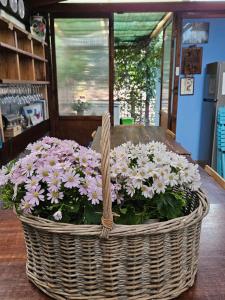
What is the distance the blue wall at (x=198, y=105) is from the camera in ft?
13.6

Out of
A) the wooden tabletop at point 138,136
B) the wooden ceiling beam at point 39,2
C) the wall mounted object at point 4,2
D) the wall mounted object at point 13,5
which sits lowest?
the wooden tabletop at point 138,136

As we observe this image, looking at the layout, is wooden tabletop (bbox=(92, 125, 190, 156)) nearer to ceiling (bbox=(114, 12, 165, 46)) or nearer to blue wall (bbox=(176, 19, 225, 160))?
blue wall (bbox=(176, 19, 225, 160))

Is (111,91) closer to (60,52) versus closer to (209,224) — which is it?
(60,52)

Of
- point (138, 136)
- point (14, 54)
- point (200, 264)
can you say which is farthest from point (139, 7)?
point (200, 264)

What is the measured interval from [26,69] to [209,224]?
116 inches

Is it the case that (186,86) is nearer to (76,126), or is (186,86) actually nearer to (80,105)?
(80,105)

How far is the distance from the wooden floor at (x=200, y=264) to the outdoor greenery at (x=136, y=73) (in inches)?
266

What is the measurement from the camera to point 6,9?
9.08 ft

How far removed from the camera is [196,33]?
13.6ft

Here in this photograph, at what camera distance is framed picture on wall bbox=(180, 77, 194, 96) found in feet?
14.0

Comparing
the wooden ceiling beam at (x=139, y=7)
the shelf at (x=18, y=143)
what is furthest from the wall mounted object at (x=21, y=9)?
the shelf at (x=18, y=143)

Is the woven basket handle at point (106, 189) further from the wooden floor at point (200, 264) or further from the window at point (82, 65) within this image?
the window at point (82, 65)

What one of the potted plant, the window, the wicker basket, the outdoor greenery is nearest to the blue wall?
the window

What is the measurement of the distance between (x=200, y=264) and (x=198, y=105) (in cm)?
393
